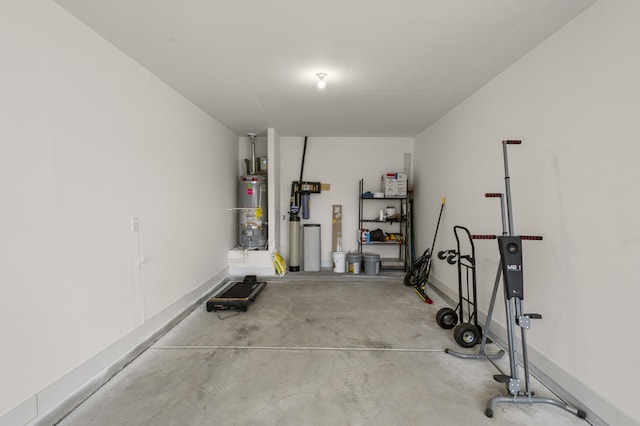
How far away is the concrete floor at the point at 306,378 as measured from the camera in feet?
6.07

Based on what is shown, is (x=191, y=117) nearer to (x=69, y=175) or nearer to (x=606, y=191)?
(x=69, y=175)

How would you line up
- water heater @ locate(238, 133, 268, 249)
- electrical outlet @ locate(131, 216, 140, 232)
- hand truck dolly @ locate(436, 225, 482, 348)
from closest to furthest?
electrical outlet @ locate(131, 216, 140, 232)
hand truck dolly @ locate(436, 225, 482, 348)
water heater @ locate(238, 133, 268, 249)

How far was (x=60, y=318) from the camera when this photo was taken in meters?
1.85

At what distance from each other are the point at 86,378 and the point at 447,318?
3180 mm

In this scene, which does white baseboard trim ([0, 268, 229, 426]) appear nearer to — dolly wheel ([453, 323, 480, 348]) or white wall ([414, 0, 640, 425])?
dolly wheel ([453, 323, 480, 348])

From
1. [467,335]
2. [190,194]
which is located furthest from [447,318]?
[190,194]

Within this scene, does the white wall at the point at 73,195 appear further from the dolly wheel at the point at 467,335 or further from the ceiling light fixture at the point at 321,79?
the dolly wheel at the point at 467,335

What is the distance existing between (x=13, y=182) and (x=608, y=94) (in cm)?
346

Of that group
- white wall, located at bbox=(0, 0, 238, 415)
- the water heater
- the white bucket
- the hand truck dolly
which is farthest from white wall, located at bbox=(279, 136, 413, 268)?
white wall, located at bbox=(0, 0, 238, 415)

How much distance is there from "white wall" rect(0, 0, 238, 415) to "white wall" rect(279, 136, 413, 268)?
2.67 metres

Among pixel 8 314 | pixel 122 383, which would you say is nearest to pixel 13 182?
pixel 8 314

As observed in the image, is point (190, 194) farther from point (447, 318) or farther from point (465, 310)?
point (465, 310)

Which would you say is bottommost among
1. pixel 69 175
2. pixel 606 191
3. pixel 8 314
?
pixel 8 314

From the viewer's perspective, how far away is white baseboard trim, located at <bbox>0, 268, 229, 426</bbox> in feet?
5.41
